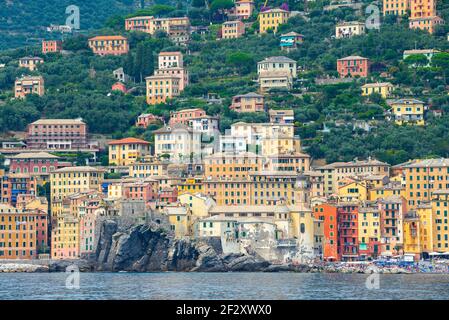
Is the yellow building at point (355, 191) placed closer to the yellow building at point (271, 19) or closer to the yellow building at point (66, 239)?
the yellow building at point (66, 239)

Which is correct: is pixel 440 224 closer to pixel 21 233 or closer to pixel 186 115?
pixel 21 233

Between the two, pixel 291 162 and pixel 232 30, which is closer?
pixel 291 162

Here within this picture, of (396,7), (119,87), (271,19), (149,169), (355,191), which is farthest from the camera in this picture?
(271,19)

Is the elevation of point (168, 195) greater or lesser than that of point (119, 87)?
lesser

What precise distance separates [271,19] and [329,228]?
42.1 metres

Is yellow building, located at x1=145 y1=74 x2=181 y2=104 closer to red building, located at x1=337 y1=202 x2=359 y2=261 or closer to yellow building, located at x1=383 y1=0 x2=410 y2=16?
yellow building, located at x1=383 y1=0 x2=410 y2=16

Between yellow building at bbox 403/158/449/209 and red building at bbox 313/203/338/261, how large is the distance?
4919mm

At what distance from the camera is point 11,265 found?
234 feet

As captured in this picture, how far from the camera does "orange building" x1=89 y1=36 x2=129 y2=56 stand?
11025cm

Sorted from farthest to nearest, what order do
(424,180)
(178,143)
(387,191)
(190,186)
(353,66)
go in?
(353,66), (178,143), (190,186), (387,191), (424,180)

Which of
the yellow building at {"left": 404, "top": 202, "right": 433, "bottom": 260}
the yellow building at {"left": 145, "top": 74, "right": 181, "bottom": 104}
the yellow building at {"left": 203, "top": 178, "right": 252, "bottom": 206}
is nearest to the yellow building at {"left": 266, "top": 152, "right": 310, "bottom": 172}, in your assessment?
the yellow building at {"left": 203, "top": 178, "right": 252, "bottom": 206}

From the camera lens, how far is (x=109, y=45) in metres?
111

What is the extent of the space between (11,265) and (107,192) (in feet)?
31.9

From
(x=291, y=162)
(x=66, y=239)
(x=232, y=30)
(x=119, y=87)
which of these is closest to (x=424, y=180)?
(x=291, y=162)
